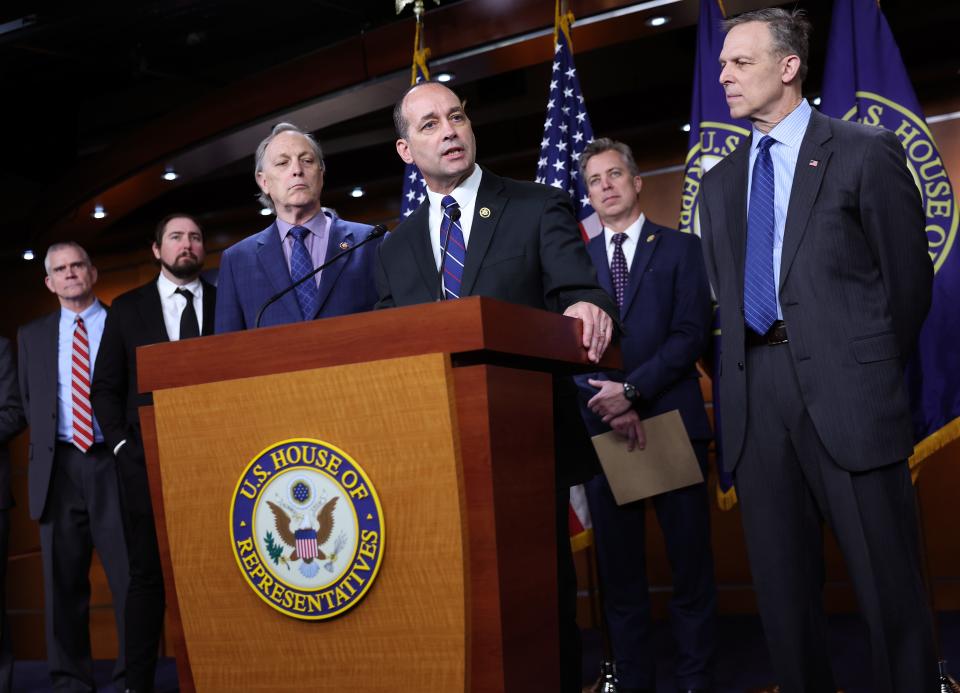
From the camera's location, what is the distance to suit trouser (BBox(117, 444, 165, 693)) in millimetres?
3932

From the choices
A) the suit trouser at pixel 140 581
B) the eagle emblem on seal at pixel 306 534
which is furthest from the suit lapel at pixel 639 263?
the eagle emblem on seal at pixel 306 534

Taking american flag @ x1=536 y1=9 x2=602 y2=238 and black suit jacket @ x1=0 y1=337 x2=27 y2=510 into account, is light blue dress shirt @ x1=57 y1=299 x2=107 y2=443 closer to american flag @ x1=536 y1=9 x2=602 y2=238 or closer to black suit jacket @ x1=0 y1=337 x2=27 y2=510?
black suit jacket @ x1=0 y1=337 x2=27 y2=510

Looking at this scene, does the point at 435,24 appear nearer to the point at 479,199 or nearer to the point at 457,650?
the point at 479,199

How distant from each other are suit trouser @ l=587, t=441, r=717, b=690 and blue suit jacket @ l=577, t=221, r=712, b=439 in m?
0.18

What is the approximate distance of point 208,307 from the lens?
13.5 feet

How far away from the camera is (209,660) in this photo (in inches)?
67.8

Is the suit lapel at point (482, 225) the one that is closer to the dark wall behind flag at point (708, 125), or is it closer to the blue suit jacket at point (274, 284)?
the blue suit jacket at point (274, 284)

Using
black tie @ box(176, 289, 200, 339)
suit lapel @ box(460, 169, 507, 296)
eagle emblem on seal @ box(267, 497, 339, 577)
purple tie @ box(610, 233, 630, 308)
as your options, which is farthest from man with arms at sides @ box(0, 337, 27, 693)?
eagle emblem on seal @ box(267, 497, 339, 577)

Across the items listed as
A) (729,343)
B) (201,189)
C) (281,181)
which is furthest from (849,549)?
(201,189)

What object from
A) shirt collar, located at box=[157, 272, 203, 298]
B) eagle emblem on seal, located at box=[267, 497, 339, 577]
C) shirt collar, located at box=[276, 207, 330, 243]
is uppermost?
shirt collar, located at box=[157, 272, 203, 298]

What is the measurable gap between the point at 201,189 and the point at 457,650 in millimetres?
5538

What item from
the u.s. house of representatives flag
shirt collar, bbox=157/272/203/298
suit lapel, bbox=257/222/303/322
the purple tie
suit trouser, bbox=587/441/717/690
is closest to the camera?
suit lapel, bbox=257/222/303/322

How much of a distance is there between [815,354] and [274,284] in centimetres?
139

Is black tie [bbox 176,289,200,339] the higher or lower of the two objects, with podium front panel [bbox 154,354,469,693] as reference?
higher
